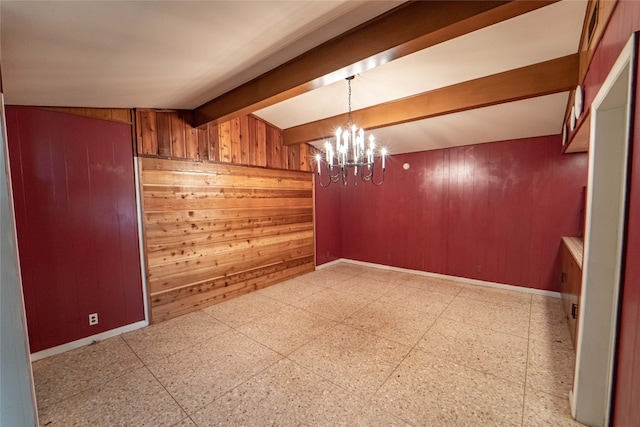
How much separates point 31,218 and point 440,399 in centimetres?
382

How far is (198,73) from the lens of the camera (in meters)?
2.26

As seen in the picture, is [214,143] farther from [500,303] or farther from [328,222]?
[500,303]

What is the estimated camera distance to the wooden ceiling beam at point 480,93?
7.59ft

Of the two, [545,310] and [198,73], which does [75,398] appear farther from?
[545,310]

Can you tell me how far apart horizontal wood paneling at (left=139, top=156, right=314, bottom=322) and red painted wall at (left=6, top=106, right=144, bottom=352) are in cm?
23

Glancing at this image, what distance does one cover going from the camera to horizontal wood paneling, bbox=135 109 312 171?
313cm

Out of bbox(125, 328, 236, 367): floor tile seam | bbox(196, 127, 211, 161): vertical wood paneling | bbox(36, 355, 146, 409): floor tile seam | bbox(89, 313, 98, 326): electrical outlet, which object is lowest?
bbox(125, 328, 236, 367): floor tile seam

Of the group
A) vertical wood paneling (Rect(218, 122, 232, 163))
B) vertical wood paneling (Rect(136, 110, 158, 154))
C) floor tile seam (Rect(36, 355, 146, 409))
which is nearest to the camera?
floor tile seam (Rect(36, 355, 146, 409))

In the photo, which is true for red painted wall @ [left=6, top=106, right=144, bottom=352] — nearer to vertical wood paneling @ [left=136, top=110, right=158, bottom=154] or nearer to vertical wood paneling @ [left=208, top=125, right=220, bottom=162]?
vertical wood paneling @ [left=136, top=110, right=158, bottom=154]

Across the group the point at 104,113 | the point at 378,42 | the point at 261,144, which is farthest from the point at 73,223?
the point at 378,42

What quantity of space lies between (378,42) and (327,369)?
8.53 ft

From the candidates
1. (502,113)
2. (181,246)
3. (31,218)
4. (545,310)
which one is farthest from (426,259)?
(31,218)

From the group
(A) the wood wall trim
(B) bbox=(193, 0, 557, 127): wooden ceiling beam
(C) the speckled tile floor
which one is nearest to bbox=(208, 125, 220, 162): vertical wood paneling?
(A) the wood wall trim

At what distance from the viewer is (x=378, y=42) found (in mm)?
1765
